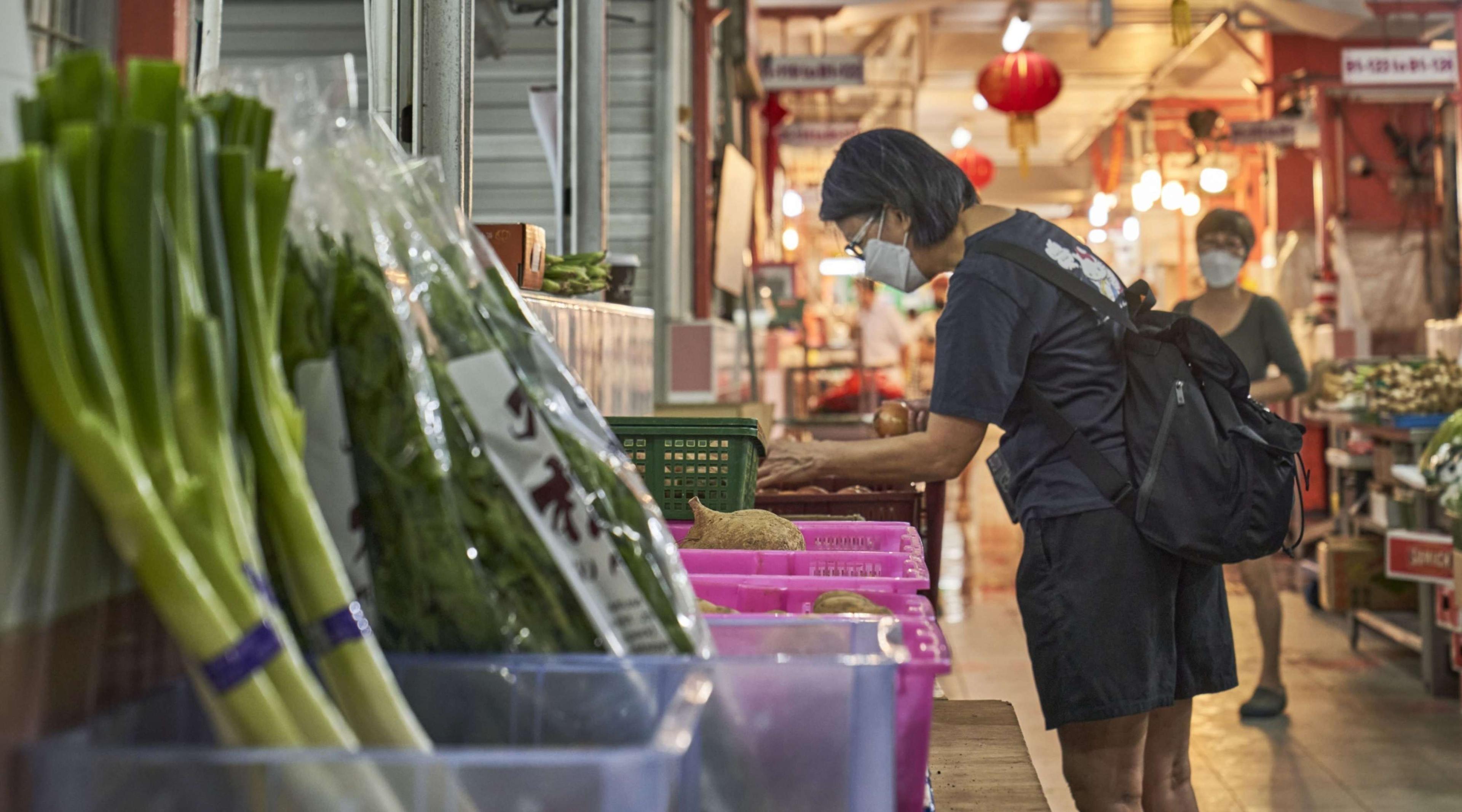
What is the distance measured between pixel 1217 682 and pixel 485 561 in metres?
1.90

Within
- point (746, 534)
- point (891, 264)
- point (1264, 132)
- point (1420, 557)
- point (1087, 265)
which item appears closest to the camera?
point (746, 534)

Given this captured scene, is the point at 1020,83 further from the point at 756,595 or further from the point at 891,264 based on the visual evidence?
the point at 756,595

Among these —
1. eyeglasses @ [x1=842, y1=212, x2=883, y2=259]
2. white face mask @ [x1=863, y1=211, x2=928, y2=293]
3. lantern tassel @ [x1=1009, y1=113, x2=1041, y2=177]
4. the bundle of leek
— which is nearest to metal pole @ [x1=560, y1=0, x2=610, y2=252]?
eyeglasses @ [x1=842, y1=212, x2=883, y2=259]

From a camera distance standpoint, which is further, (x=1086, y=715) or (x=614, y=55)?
(x=614, y=55)

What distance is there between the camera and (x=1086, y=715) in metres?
2.26

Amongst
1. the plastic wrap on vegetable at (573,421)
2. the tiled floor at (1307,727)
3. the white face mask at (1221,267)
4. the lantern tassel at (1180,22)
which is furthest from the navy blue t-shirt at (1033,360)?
the lantern tassel at (1180,22)

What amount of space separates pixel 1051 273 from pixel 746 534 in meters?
0.83

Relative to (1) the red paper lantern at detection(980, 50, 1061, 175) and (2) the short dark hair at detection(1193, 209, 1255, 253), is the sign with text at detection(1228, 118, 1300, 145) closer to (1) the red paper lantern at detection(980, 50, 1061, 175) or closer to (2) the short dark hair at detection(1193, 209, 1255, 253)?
(1) the red paper lantern at detection(980, 50, 1061, 175)

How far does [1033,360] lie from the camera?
2309 millimetres

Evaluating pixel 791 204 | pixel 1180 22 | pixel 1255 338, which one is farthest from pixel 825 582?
pixel 791 204

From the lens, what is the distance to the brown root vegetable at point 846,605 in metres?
1.26

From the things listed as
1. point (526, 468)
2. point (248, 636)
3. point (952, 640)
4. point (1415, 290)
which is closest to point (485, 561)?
point (526, 468)

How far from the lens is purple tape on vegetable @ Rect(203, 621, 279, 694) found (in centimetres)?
71

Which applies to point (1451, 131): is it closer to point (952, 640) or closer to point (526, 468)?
point (952, 640)
